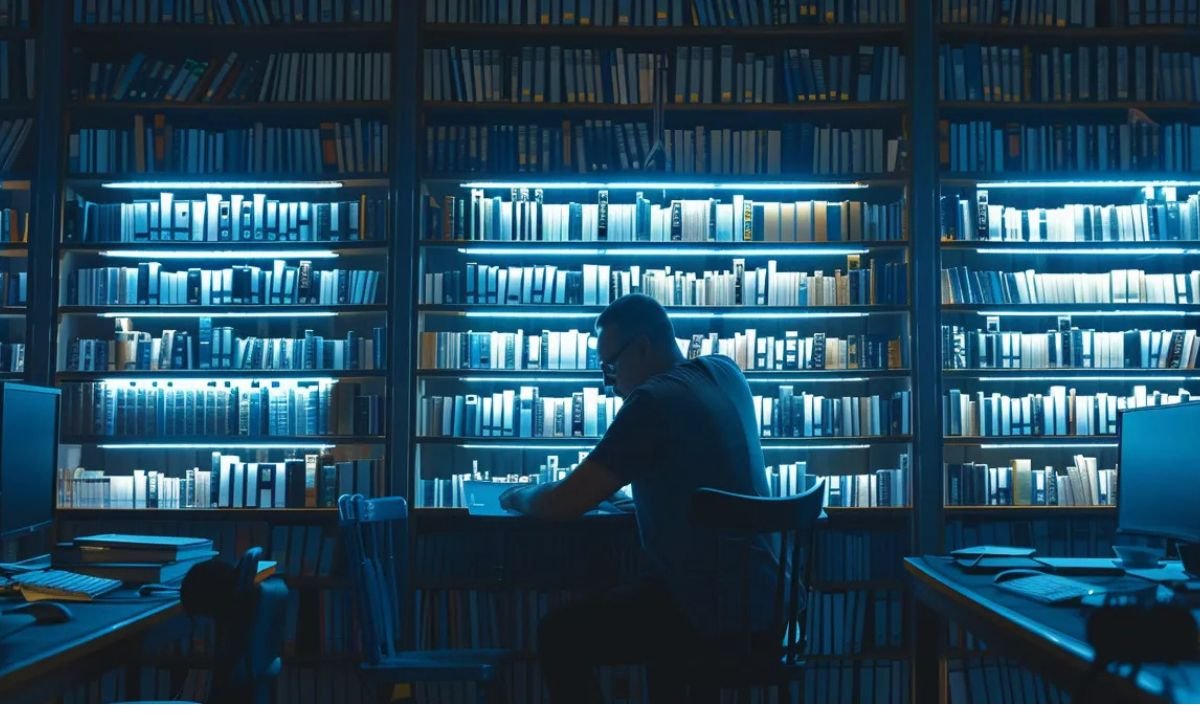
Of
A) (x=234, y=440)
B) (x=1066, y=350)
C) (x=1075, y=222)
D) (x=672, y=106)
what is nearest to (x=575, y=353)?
(x=672, y=106)

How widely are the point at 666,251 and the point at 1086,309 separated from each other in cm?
170

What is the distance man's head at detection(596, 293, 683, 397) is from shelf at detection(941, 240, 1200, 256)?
204cm

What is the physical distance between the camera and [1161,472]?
2.79 meters

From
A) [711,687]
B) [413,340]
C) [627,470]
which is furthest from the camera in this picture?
[413,340]

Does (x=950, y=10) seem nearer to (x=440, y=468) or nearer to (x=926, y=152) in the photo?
(x=926, y=152)

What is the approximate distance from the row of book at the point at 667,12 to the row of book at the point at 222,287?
3.64ft

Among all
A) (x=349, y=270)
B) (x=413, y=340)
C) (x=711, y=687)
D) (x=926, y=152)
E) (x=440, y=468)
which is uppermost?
(x=926, y=152)

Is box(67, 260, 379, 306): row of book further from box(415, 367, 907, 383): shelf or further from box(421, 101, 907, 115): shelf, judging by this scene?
box(421, 101, 907, 115): shelf

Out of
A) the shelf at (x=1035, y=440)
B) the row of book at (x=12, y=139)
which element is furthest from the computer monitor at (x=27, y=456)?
the shelf at (x=1035, y=440)

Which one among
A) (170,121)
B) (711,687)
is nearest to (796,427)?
(711,687)

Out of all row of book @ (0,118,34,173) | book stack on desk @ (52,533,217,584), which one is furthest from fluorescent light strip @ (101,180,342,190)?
book stack on desk @ (52,533,217,584)

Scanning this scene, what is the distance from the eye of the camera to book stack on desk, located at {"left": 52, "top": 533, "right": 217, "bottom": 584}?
104 inches

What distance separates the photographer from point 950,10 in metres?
4.79

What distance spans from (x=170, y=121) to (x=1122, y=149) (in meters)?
3.85
